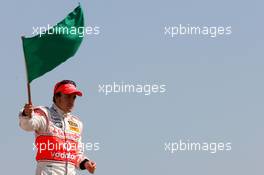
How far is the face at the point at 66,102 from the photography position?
8148 millimetres

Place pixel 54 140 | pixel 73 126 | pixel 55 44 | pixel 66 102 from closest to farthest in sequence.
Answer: pixel 54 140 < pixel 66 102 < pixel 73 126 < pixel 55 44

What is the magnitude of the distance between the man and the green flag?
2.42ft

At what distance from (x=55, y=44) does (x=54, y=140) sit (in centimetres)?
189

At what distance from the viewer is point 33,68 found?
8539 mm

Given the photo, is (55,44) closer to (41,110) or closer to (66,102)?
(66,102)

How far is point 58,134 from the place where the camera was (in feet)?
26.5

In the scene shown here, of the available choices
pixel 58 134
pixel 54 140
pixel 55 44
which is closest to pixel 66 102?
pixel 58 134

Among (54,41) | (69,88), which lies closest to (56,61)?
(54,41)

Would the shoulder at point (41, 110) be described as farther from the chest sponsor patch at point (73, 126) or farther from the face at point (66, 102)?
Answer: the chest sponsor patch at point (73, 126)

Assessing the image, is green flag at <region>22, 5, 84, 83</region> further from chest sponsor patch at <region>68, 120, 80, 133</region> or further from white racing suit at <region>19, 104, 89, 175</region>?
chest sponsor patch at <region>68, 120, 80, 133</region>

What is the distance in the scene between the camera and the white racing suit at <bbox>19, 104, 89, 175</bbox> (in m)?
7.82

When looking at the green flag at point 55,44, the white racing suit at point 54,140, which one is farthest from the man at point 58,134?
the green flag at point 55,44

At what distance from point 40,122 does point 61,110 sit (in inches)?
19.9

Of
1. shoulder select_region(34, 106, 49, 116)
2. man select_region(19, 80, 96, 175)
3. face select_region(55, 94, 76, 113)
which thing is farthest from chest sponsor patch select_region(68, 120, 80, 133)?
shoulder select_region(34, 106, 49, 116)
